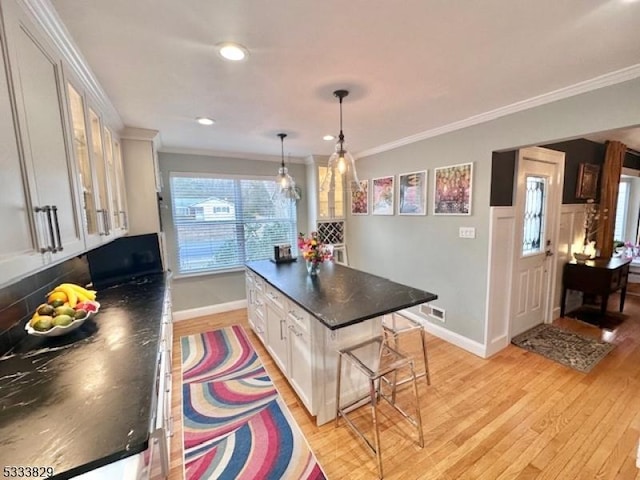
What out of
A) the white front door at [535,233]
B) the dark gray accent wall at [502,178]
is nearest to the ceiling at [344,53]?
the dark gray accent wall at [502,178]

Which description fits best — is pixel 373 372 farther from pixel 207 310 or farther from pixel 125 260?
pixel 207 310

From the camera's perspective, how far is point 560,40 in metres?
1.40

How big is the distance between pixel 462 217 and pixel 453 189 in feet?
1.06

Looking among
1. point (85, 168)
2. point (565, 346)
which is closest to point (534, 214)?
point (565, 346)

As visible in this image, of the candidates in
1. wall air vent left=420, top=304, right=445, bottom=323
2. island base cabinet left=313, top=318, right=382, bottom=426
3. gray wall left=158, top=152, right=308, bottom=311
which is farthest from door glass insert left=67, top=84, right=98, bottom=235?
wall air vent left=420, top=304, right=445, bottom=323

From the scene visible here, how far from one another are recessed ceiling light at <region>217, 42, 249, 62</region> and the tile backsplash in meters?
1.55

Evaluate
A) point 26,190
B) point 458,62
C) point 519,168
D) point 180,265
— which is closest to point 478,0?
point 458,62

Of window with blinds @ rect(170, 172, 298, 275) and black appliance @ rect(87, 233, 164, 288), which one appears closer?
black appliance @ rect(87, 233, 164, 288)

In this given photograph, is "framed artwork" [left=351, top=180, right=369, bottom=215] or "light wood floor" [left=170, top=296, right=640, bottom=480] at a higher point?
"framed artwork" [left=351, top=180, right=369, bottom=215]

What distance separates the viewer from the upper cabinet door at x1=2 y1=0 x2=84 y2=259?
36.5 inches

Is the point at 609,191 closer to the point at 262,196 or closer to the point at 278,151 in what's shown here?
the point at 278,151

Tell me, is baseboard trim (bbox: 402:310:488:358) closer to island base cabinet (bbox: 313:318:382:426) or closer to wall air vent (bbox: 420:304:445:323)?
wall air vent (bbox: 420:304:445:323)

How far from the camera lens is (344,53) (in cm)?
148

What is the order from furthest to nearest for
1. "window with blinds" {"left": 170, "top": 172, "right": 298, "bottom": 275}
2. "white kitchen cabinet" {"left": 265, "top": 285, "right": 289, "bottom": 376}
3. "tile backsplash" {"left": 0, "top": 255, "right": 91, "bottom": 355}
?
"window with blinds" {"left": 170, "top": 172, "right": 298, "bottom": 275}
"white kitchen cabinet" {"left": 265, "top": 285, "right": 289, "bottom": 376}
"tile backsplash" {"left": 0, "top": 255, "right": 91, "bottom": 355}
